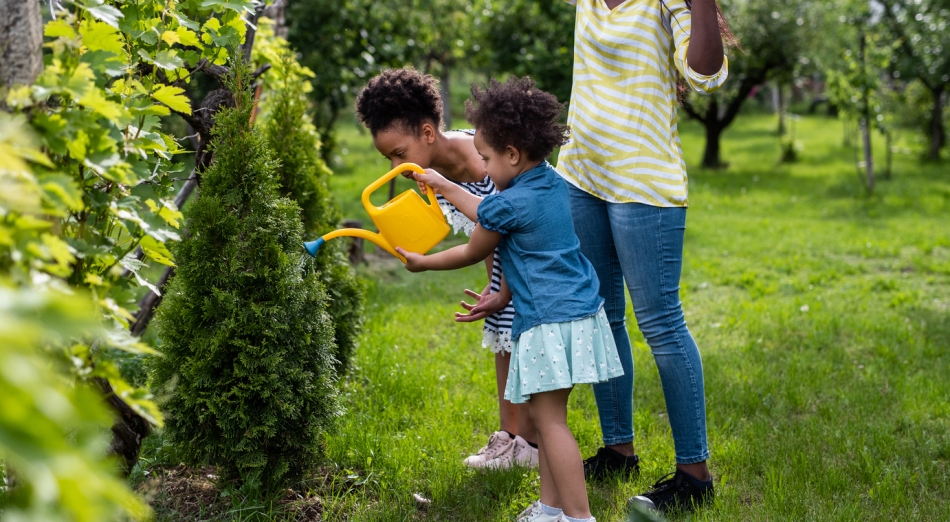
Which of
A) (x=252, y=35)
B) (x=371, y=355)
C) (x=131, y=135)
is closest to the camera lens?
(x=131, y=135)

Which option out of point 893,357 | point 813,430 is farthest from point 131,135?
point 893,357

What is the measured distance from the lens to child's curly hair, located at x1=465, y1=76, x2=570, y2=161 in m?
2.38

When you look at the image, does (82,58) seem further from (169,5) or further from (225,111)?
(225,111)

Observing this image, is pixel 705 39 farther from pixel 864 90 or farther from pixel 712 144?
pixel 712 144

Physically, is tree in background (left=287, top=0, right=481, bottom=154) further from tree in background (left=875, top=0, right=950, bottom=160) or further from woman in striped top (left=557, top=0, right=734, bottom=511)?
tree in background (left=875, top=0, right=950, bottom=160)

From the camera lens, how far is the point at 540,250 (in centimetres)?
242

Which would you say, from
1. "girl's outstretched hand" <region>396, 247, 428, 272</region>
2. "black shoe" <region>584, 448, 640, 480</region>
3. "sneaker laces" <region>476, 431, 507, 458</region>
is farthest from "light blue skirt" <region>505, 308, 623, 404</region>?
"sneaker laces" <region>476, 431, 507, 458</region>

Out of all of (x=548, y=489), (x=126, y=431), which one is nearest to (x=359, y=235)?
(x=126, y=431)

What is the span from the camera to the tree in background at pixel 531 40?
34.2ft

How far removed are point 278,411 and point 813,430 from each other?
2214 mm

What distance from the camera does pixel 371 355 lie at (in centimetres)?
410

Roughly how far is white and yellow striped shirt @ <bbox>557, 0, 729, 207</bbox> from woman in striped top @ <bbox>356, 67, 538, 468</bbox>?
585 mm

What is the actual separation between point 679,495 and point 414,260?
1.17 metres

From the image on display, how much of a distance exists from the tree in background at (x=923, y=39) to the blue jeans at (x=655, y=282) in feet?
47.9
